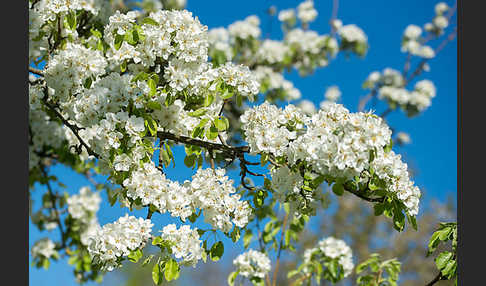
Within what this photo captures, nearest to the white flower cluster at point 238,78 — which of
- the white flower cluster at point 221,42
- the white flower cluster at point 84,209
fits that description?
the white flower cluster at point 221,42

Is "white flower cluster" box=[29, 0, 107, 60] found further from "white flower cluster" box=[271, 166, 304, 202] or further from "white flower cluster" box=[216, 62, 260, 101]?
"white flower cluster" box=[271, 166, 304, 202]

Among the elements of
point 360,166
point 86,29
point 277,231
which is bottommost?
point 360,166

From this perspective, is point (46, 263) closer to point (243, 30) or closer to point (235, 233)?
point (243, 30)

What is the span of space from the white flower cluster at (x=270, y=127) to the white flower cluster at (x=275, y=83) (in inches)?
117

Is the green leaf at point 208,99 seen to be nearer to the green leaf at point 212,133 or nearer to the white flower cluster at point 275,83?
the green leaf at point 212,133

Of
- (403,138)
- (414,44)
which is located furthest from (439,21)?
(403,138)

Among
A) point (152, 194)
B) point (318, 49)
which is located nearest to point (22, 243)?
point (152, 194)

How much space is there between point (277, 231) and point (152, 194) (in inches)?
77.3

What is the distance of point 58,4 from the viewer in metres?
2.81

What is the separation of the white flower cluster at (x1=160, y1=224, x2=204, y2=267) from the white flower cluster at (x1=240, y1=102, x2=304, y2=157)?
0.47 meters

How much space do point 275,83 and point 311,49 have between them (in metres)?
0.68

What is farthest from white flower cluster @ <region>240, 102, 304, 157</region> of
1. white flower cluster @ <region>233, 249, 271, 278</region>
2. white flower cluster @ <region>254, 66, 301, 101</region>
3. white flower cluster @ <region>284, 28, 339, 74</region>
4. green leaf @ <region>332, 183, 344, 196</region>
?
white flower cluster @ <region>284, 28, 339, 74</region>

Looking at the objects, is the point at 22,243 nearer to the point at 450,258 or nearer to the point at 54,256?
the point at 450,258

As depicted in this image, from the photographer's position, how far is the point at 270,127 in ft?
7.55
